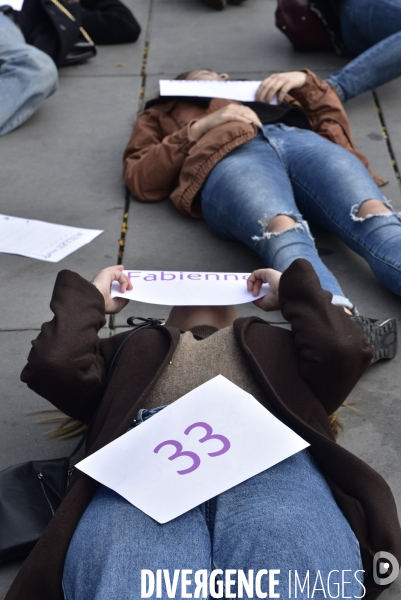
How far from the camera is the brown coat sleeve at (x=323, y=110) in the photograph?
11.2ft

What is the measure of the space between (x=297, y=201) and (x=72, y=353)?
1612mm

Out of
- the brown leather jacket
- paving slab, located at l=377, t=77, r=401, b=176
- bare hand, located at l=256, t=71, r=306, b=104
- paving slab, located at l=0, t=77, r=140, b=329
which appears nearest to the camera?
paving slab, located at l=0, t=77, r=140, b=329

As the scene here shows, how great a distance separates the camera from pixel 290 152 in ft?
10.1

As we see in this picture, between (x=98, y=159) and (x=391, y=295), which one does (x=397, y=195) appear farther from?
(x=98, y=159)

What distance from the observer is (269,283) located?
204 centimetres

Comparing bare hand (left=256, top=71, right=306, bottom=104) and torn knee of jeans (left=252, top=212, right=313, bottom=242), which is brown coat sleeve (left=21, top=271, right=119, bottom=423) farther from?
bare hand (left=256, top=71, right=306, bottom=104)

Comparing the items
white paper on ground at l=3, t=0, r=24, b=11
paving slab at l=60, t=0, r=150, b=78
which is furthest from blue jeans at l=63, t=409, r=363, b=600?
paving slab at l=60, t=0, r=150, b=78

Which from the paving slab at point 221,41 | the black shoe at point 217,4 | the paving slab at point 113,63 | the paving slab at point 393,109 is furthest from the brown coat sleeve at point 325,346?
the black shoe at point 217,4

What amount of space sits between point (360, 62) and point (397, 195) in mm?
1033

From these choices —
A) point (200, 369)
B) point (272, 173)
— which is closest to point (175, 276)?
point (200, 369)

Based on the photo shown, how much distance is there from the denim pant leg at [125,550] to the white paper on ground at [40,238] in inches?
67.5

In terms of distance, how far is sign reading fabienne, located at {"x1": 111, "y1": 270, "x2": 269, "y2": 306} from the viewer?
81.2 inches

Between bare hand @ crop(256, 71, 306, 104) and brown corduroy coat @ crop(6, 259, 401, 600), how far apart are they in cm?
171

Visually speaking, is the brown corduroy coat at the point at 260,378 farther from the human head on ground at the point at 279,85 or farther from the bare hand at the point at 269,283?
the human head on ground at the point at 279,85
